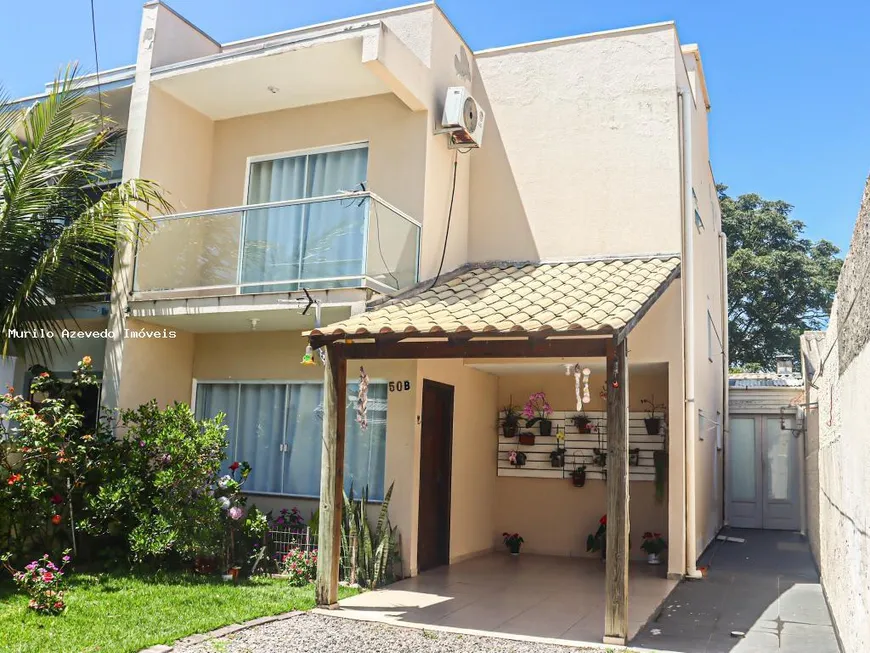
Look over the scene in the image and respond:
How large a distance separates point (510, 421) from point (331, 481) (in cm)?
511

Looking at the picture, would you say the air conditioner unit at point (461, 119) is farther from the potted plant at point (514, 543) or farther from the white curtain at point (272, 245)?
the potted plant at point (514, 543)

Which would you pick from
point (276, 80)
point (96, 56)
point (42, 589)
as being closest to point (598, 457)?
point (276, 80)

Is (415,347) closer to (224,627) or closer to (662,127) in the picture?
(224,627)

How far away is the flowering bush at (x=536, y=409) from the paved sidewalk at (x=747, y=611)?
3330 mm

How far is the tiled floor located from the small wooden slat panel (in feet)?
5.24

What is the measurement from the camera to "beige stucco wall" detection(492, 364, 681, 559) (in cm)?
1266

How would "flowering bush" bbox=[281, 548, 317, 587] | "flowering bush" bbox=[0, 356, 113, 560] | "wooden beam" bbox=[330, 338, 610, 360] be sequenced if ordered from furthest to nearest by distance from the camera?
"flowering bush" bbox=[281, 548, 317, 587] → "flowering bush" bbox=[0, 356, 113, 560] → "wooden beam" bbox=[330, 338, 610, 360]

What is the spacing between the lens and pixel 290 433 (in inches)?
454

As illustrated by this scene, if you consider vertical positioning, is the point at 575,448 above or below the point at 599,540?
above

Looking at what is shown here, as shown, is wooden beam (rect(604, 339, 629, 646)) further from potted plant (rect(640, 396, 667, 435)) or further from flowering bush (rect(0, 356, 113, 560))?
flowering bush (rect(0, 356, 113, 560))

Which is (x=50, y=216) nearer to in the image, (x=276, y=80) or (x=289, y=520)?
Result: (x=276, y=80)

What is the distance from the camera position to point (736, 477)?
61.5 ft

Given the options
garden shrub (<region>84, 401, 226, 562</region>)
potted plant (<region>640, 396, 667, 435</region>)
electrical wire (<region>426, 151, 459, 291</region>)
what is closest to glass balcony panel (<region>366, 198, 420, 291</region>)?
electrical wire (<region>426, 151, 459, 291</region>)

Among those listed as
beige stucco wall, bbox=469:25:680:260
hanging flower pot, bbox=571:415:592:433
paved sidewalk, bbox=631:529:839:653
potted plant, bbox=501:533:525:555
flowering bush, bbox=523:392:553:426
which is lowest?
paved sidewalk, bbox=631:529:839:653
